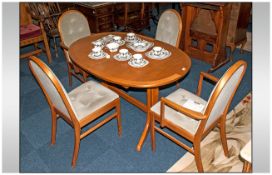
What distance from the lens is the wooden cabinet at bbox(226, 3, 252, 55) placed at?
338cm

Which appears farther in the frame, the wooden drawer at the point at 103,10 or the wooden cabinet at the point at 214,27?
the wooden drawer at the point at 103,10

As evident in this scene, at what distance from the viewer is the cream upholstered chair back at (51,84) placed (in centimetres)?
156

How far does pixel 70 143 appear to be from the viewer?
226 cm

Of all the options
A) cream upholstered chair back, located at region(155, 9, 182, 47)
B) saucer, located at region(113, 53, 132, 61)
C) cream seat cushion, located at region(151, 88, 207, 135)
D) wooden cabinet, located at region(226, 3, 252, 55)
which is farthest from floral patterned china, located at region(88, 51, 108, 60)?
wooden cabinet, located at region(226, 3, 252, 55)

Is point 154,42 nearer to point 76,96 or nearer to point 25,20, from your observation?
point 76,96

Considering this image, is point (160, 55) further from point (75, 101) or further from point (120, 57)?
point (75, 101)

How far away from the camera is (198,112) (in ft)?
5.27

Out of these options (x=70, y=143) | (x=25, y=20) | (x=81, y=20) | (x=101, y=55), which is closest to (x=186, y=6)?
(x=81, y=20)

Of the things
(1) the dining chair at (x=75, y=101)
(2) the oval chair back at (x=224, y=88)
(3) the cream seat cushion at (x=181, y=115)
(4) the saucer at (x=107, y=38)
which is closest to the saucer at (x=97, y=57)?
(1) the dining chair at (x=75, y=101)

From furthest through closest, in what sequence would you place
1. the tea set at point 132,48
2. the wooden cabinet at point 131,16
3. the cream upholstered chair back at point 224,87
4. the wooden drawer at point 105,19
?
the wooden cabinet at point 131,16, the wooden drawer at point 105,19, the tea set at point 132,48, the cream upholstered chair back at point 224,87

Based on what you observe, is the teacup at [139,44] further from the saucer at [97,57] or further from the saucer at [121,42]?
the saucer at [97,57]

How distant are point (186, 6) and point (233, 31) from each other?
2.63 ft

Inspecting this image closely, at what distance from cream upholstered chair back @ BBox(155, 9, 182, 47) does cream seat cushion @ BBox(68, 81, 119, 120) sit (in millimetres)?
992

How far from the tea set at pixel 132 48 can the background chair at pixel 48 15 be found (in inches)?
58.2
